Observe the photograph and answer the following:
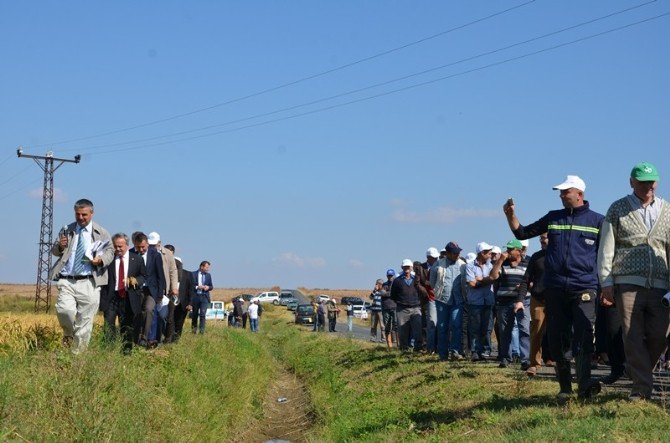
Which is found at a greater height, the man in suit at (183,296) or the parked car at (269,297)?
the parked car at (269,297)

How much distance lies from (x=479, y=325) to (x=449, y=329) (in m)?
0.61

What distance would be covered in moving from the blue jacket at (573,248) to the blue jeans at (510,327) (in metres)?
5.70

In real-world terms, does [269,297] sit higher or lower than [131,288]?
higher

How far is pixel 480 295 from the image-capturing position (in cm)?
1655

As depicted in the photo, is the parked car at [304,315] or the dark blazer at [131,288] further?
the parked car at [304,315]

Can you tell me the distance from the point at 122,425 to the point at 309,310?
166ft

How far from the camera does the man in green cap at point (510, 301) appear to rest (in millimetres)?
15516

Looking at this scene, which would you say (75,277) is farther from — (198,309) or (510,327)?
(198,309)

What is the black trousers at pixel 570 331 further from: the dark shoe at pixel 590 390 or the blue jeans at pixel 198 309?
the blue jeans at pixel 198 309

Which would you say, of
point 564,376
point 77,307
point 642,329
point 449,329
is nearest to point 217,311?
point 449,329

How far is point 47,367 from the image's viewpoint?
10.5 metres

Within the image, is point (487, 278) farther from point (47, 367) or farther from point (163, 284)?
point (47, 367)

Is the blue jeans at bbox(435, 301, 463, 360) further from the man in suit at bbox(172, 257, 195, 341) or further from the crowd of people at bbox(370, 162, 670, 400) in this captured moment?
the man in suit at bbox(172, 257, 195, 341)

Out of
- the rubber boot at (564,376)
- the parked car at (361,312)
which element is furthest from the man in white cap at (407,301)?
the parked car at (361,312)
